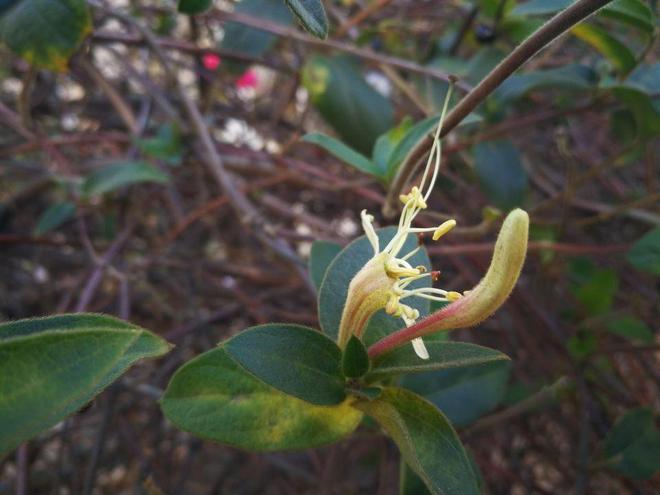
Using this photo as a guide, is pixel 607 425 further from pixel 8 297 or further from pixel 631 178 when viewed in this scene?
pixel 8 297

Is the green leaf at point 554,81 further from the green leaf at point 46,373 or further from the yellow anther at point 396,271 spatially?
the green leaf at point 46,373

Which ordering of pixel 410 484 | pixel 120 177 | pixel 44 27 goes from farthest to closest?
pixel 120 177 < pixel 44 27 < pixel 410 484

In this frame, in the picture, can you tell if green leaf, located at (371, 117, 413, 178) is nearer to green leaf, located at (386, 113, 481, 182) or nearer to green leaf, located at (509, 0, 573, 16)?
green leaf, located at (386, 113, 481, 182)

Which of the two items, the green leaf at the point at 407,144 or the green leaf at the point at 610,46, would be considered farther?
the green leaf at the point at 610,46

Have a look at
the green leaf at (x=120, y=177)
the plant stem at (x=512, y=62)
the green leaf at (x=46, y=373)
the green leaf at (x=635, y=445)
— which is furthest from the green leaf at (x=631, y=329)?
the green leaf at (x=46, y=373)

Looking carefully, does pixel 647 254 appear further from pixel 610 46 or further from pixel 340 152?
pixel 340 152

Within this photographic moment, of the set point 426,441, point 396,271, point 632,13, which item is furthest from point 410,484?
point 632,13

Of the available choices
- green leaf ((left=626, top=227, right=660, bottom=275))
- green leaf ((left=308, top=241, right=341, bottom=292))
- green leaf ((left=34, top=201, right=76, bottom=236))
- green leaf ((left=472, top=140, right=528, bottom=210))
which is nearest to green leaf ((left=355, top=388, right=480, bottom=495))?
green leaf ((left=308, top=241, right=341, bottom=292))
